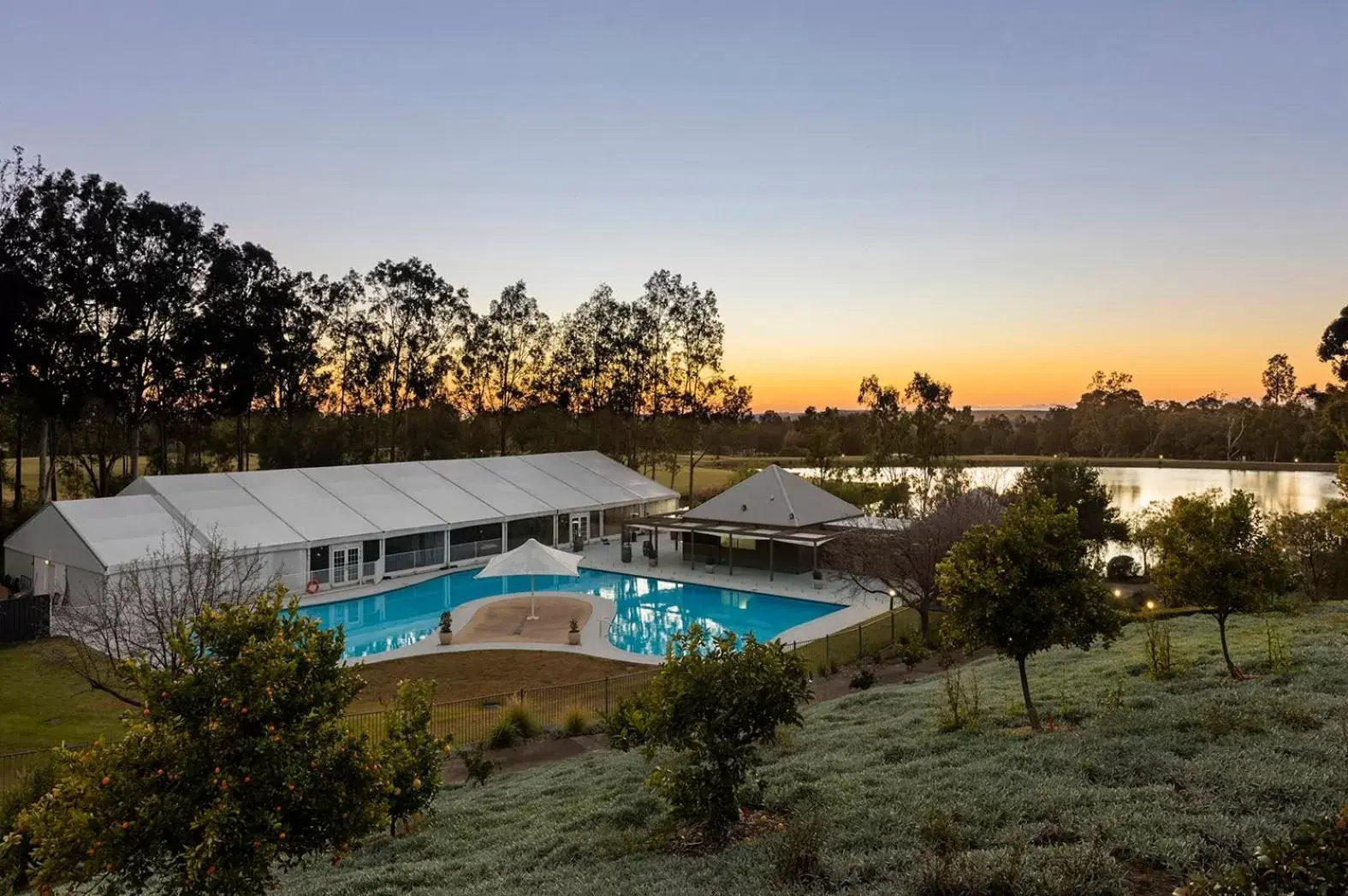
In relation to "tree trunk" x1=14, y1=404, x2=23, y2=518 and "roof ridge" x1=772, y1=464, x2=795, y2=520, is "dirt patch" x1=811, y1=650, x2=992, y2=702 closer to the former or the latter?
"roof ridge" x1=772, y1=464, x2=795, y2=520

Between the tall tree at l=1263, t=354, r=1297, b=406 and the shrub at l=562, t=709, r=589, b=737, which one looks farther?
the tall tree at l=1263, t=354, r=1297, b=406

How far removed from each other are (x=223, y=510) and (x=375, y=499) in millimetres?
5348

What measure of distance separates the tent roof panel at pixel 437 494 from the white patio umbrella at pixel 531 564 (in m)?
7.02

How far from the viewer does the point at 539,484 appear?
35500 mm

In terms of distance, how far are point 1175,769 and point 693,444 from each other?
43.8 m

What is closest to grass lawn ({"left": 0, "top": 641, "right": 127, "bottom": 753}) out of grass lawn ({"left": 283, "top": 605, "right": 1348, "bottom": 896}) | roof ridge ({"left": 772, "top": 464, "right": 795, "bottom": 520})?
grass lawn ({"left": 283, "top": 605, "right": 1348, "bottom": 896})

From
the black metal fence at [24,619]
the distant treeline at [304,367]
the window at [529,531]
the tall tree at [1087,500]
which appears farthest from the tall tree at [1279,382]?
the black metal fence at [24,619]

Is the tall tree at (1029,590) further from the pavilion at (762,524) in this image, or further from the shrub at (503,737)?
the pavilion at (762,524)

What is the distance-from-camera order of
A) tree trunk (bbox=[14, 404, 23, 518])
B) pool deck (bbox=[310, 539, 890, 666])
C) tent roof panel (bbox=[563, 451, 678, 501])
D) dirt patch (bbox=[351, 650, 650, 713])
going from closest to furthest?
1. dirt patch (bbox=[351, 650, 650, 713])
2. pool deck (bbox=[310, 539, 890, 666])
3. tree trunk (bbox=[14, 404, 23, 518])
4. tent roof panel (bbox=[563, 451, 678, 501])

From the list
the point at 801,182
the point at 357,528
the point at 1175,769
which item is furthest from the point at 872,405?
the point at 1175,769

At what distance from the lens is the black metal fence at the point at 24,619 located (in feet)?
62.9

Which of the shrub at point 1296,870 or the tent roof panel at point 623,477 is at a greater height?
the tent roof panel at point 623,477

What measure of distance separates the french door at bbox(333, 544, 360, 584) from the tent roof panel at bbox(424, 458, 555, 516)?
619cm

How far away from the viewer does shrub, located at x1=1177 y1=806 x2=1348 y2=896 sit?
11.1ft
